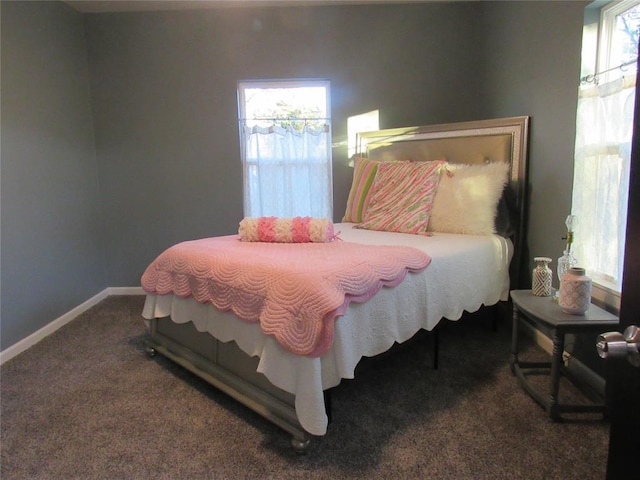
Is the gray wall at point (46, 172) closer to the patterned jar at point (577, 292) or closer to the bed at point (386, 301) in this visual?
the bed at point (386, 301)

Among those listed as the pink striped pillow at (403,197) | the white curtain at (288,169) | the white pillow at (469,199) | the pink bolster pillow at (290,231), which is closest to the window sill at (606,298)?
the white pillow at (469,199)

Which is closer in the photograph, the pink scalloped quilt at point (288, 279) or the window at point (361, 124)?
the pink scalloped quilt at point (288, 279)

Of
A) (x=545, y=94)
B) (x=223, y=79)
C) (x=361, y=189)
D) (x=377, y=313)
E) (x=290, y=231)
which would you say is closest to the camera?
(x=377, y=313)

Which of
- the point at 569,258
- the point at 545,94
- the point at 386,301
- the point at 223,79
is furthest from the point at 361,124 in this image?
the point at 386,301

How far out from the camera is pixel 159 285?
6.77 ft

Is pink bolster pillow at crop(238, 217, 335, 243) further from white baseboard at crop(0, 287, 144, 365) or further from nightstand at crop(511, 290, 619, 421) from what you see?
white baseboard at crop(0, 287, 144, 365)

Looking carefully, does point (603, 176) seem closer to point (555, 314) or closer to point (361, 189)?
point (555, 314)

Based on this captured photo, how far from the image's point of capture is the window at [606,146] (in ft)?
5.59

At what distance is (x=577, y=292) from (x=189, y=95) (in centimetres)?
315

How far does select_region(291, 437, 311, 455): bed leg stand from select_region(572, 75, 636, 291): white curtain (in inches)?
60.4

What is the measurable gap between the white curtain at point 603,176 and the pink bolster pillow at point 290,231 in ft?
4.23

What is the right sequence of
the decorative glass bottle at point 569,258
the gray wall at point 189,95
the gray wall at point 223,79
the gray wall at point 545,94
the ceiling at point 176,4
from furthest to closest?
1. the gray wall at point 223,79
2. the ceiling at point 176,4
3. the gray wall at point 189,95
4. the gray wall at point 545,94
5. the decorative glass bottle at point 569,258

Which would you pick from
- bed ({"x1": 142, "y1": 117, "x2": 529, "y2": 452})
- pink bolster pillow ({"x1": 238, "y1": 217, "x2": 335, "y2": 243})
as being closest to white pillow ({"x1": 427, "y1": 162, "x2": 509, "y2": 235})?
bed ({"x1": 142, "y1": 117, "x2": 529, "y2": 452})

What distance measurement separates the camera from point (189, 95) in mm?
3344
